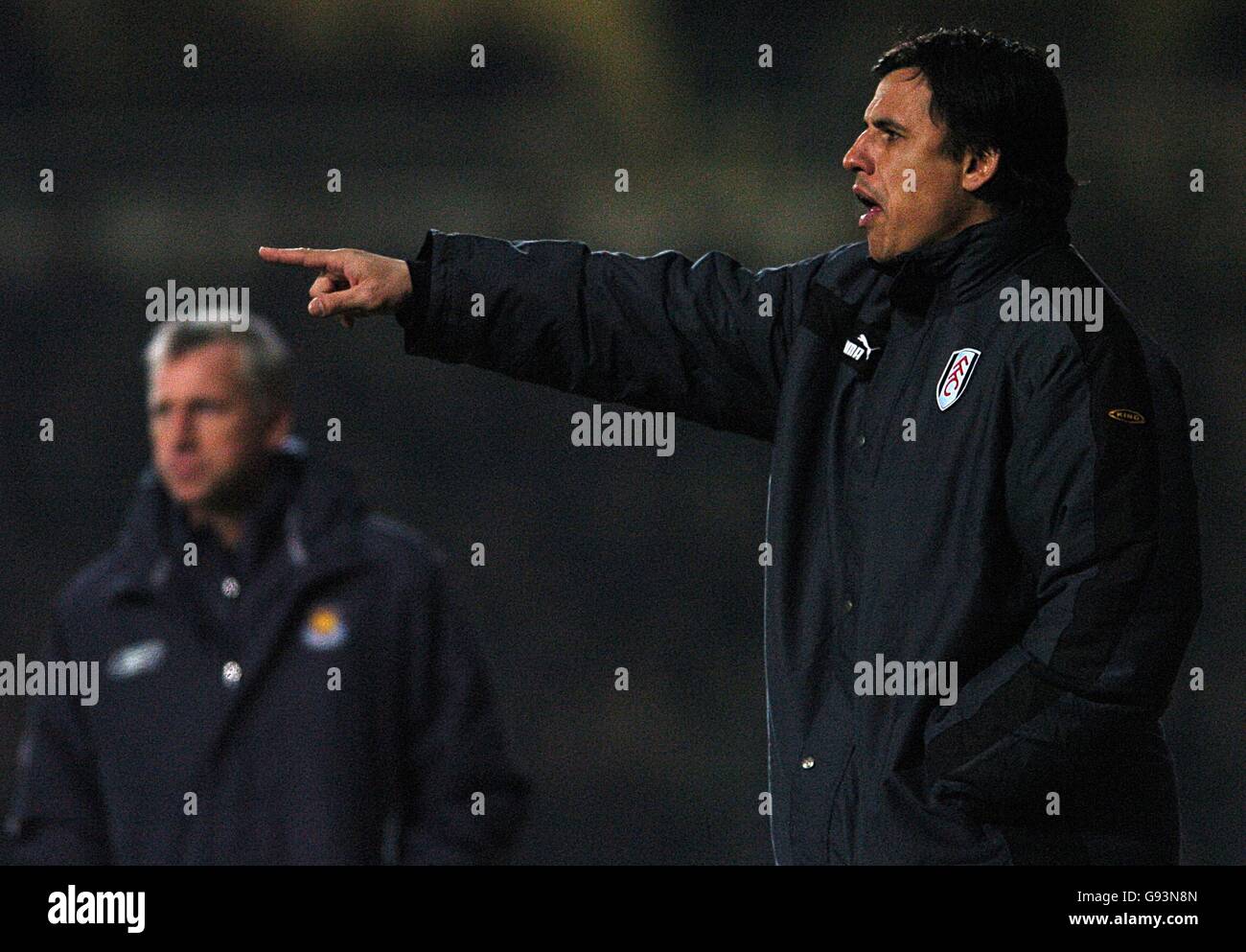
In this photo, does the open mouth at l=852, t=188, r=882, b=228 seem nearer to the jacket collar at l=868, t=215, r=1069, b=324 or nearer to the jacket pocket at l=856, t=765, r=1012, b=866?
the jacket collar at l=868, t=215, r=1069, b=324

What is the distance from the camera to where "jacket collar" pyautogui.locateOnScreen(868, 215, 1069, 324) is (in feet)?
8.48

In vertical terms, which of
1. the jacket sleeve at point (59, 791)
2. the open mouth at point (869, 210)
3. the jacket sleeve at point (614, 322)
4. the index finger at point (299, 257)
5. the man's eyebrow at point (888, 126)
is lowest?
the jacket sleeve at point (59, 791)

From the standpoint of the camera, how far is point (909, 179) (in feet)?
8.68

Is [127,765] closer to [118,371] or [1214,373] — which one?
[118,371]

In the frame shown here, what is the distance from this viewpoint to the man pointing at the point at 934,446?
7.88 ft

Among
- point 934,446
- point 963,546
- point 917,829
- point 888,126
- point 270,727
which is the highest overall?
point 888,126

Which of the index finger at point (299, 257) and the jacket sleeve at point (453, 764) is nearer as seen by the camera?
the index finger at point (299, 257)

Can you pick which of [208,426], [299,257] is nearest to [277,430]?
[208,426]

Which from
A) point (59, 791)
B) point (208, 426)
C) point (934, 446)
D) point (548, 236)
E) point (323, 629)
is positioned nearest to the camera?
point (934, 446)

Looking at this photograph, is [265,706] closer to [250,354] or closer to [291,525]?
[291,525]

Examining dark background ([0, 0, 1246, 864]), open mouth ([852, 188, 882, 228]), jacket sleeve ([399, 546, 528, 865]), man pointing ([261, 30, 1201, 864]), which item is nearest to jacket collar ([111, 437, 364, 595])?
jacket sleeve ([399, 546, 528, 865])

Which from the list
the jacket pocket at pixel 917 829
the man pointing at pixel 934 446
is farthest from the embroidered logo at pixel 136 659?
the jacket pocket at pixel 917 829

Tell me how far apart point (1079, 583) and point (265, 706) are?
1723 millimetres

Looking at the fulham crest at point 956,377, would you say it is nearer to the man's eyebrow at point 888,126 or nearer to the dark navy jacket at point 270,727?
the man's eyebrow at point 888,126
